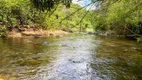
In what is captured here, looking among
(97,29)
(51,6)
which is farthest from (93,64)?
(97,29)

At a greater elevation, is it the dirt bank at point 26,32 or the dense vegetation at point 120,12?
the dense vegetation at point 120,12

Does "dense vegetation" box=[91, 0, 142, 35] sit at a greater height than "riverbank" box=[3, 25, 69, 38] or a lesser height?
greater

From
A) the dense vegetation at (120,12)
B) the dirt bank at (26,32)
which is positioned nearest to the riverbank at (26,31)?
the dirt bank at (26,32)

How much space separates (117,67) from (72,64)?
2.84 m

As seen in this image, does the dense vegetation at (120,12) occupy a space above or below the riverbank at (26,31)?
above

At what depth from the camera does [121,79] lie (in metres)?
10.0

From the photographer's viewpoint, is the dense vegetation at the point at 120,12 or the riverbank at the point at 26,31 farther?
the riverbank at the point at 26,31

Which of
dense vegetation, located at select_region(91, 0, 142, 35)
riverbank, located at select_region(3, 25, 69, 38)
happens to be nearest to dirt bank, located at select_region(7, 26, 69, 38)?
riverbank, located at select_region(3, 25, 69, 38)

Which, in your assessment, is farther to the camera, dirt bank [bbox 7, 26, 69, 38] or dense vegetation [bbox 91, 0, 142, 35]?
dirt bank [bbox 7, 26, 69, 38]

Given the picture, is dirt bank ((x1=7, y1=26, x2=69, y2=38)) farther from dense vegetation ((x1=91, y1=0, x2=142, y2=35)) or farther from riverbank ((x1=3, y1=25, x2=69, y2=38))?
dense vegetation ((x1=91, y1=0, x2=142, y2=35))

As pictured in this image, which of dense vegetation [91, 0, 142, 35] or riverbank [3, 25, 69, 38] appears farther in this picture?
riverbank [3, 25, 69, 38]

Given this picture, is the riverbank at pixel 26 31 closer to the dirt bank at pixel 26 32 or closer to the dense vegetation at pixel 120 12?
the dirt bank at pixel 26 32

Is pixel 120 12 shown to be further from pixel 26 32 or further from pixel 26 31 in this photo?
pixel 26 31

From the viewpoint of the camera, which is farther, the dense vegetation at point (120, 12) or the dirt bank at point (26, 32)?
the dirt bank at point (26, 32)
